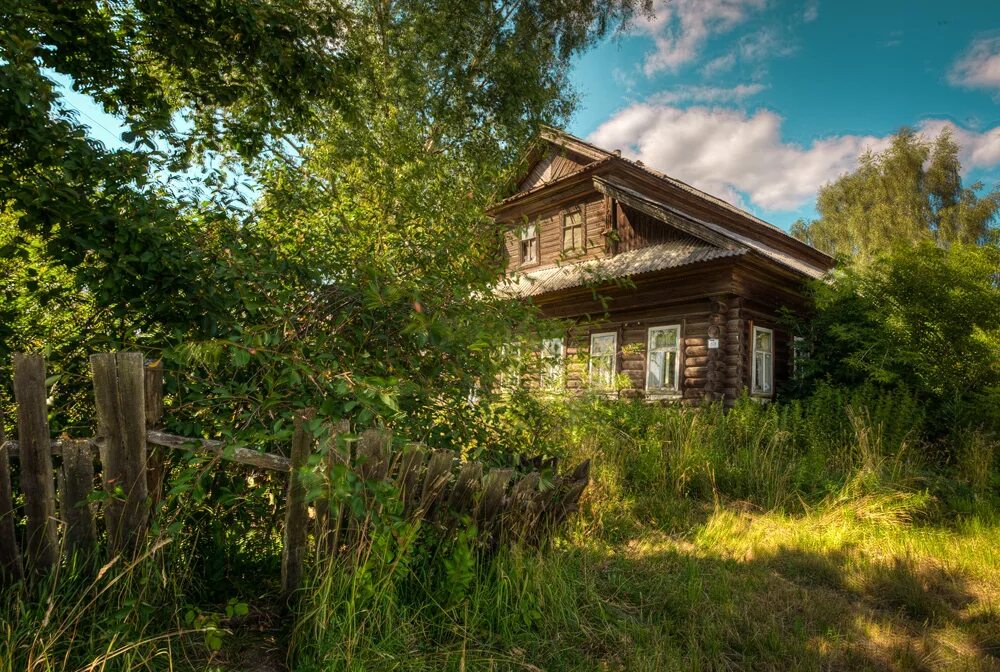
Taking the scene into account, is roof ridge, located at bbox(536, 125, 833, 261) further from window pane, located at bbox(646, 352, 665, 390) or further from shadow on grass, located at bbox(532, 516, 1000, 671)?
shadow on grass, located at bbox(532, 516, 1000, 671)

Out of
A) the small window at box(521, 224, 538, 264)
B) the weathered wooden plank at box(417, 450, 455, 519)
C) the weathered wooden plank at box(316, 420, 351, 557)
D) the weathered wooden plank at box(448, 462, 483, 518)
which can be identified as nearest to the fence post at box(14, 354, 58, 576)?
the weathered wooden plank at box(316, 420, 351, 557)

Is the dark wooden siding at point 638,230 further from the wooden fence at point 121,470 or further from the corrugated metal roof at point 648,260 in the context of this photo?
the wooden fence at point 121,470

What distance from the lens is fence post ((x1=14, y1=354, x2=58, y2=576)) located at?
7.20 ft

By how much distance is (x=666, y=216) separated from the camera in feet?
36.2

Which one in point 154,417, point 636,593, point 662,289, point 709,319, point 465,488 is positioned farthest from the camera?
point 662,289

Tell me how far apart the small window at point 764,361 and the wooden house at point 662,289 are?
0.08 feet

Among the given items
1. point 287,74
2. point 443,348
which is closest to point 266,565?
point 443,348

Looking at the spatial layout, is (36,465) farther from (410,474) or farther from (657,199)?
(657,199)

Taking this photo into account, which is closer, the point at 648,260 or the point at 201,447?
the point at 201,447

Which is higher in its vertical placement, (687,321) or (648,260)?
(648,260)

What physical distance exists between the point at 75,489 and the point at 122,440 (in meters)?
0.27

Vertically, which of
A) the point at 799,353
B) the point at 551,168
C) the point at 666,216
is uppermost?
the point at 551,168

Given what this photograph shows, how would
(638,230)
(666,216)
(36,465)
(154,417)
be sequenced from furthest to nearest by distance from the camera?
(638,230)
(666,216)
(154,417)
(36,465)

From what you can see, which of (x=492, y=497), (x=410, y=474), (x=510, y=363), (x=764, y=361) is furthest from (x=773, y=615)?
(x=764, y=361)
